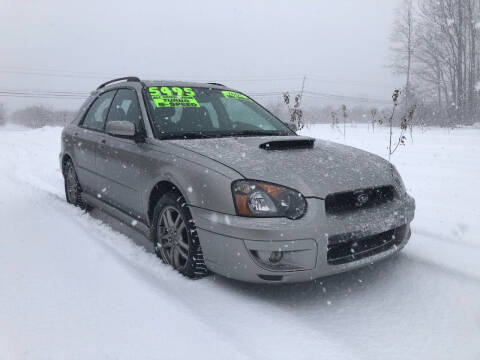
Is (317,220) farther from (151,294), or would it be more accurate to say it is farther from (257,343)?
(151,294)

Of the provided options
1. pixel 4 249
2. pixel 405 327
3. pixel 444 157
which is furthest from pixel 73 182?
pixel 444 157

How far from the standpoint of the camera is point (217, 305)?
8.30 feet

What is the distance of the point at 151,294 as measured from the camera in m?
2.62

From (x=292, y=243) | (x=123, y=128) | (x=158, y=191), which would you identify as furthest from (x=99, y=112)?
(x=292, y=243)

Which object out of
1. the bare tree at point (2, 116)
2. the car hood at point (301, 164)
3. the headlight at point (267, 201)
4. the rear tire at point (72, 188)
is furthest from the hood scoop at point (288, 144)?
the bare tree at point (2, 116)

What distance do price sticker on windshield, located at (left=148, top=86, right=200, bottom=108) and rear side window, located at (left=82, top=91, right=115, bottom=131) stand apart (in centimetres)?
86

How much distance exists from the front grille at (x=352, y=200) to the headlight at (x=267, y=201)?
208mm

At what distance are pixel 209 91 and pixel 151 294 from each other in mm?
2339

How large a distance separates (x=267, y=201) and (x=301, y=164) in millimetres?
476

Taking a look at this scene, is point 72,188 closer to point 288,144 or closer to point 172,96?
point 172,96

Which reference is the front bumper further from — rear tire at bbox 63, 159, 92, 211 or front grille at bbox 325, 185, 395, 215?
rear tire at bbox 63, 159, 92, 211

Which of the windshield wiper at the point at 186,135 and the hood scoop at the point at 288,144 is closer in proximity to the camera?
the hood scoop at the point at 288,144

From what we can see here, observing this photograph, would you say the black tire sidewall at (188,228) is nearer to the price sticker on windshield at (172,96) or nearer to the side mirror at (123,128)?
the side mirror at (123,128)

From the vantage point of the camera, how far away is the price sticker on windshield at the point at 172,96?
3652mm
